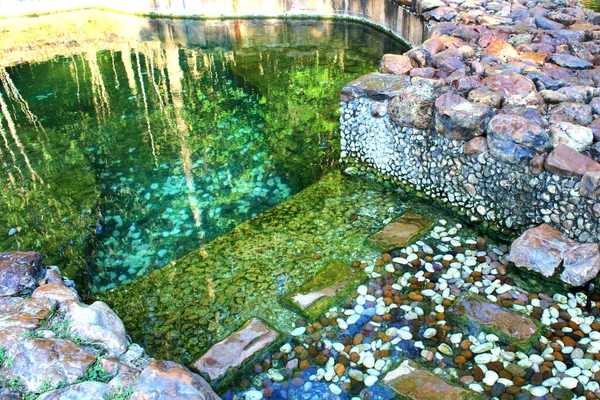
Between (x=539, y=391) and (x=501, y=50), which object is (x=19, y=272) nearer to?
(x=539, y=391)

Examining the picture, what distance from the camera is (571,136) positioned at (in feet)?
15.3

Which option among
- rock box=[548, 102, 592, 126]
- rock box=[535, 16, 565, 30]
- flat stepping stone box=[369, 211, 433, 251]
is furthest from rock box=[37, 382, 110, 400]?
rock box=[535, 16, 565, 30]

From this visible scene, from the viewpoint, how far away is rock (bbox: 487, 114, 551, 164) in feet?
15.4

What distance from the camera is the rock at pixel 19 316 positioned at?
11.1 feet

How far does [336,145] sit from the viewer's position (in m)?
7.43

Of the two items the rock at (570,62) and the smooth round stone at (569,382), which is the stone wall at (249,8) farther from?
the smooth round stone at (569,382)

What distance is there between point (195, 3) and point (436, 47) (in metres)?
9.86

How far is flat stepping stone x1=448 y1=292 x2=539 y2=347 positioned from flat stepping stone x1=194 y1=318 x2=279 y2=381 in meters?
1.53

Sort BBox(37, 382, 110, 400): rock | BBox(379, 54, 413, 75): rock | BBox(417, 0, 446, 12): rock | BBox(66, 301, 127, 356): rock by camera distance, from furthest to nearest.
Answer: BBox(417, 0, 446, 12): rock → BBox(379, 54, 413, 75): rock → BBox(66, 301, 127, 356): rock → BBox(37, 382, 110, 400): rock

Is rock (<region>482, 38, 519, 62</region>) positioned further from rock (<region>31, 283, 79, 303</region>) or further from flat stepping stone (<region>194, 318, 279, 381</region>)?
rock (<region>31, 283, 79, 303</region>)

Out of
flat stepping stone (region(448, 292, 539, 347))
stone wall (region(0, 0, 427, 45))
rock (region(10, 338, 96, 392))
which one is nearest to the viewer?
rock (region(10, 338, 96, 392))

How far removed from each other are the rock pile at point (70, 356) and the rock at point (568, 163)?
328cm

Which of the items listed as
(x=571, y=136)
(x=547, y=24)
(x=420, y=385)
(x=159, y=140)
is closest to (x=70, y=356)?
(x=420, y=385)

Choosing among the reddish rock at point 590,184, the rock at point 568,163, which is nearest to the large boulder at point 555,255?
the reddish rock at point 590,184
